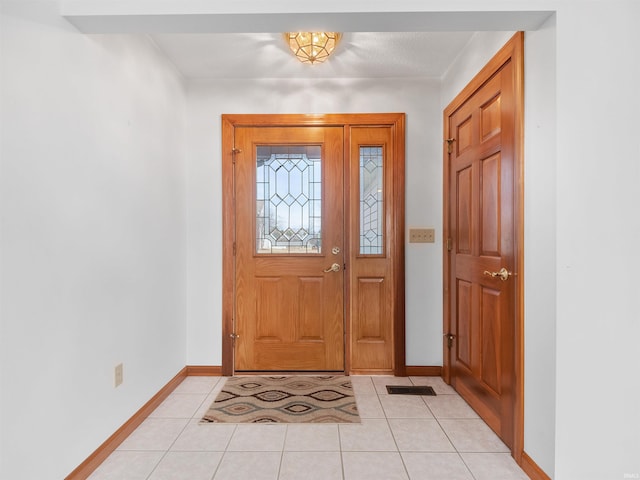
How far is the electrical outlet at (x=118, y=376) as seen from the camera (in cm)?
195

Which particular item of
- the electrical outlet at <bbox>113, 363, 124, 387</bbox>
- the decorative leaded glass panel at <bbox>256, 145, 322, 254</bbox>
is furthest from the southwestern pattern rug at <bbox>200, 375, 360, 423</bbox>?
the decorative leaded glass panel at <bbox>256, 145, 322, 254</bbox>

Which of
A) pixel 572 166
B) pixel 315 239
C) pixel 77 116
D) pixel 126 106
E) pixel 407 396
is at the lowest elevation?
pixel 407 396

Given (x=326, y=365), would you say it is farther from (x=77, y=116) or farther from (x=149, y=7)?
(x=149, y=7)

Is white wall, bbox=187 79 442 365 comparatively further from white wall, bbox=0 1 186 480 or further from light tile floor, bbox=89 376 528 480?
light tile floor, bbox=89 376 528 480

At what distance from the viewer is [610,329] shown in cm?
150

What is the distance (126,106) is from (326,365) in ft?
7.50

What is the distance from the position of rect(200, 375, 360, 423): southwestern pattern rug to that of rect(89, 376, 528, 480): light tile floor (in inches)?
3.2

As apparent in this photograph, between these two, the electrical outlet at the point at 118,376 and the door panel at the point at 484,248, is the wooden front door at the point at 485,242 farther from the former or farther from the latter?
the electrical outlet at the point at 118,376

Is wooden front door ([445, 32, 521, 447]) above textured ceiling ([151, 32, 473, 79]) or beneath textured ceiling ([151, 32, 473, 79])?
beneath

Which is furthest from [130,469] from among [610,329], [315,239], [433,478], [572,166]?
[572,166]

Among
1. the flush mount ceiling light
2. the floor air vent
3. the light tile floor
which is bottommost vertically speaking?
the floor air vent

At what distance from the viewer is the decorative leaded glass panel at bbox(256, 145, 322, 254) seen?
118 inches

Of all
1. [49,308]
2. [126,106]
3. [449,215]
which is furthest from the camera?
[449,215]

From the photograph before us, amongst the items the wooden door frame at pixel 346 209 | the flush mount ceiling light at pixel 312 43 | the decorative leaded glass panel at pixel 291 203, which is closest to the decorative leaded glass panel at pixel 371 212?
the wooden door frame at pixel 346 209
